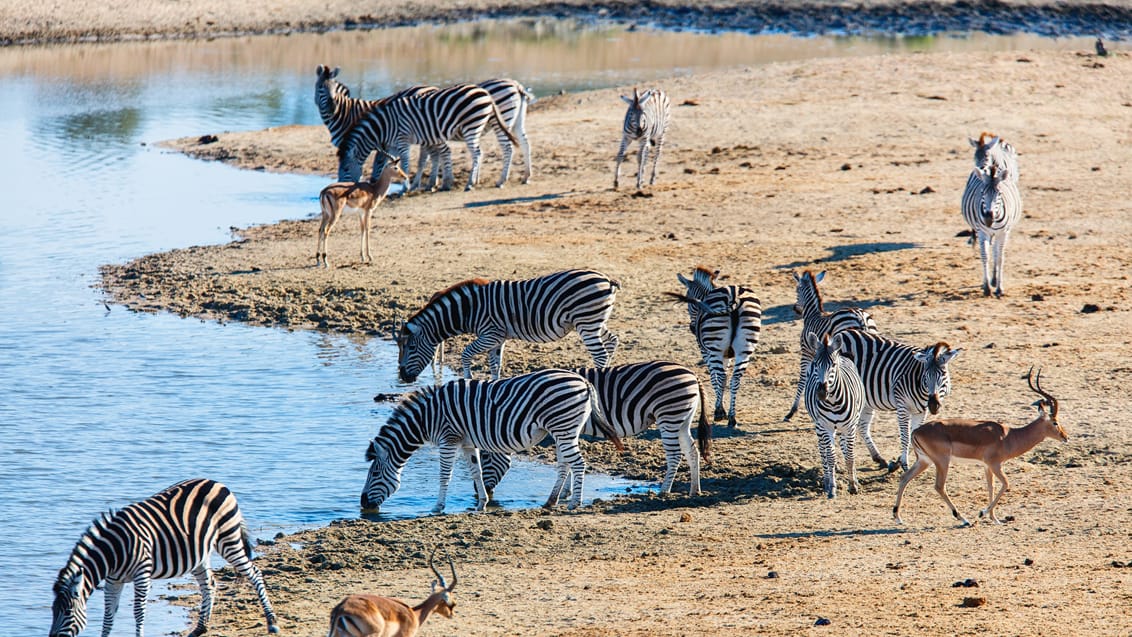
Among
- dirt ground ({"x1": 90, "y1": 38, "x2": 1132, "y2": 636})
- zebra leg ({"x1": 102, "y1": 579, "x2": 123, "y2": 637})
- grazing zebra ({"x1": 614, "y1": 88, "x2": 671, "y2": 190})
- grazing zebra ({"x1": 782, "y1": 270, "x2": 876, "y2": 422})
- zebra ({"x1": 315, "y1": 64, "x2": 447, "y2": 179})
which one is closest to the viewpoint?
zebra leg ({"x1": 102, "y1": 579, "x2": 123, "y2": 637})

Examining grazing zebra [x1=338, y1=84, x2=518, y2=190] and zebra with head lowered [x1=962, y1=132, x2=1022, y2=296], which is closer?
zebra with head lowered [x1=962, y1=132, x2=1022, y2=296]

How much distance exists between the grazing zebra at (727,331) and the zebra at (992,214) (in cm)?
443

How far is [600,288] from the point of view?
14.2 m

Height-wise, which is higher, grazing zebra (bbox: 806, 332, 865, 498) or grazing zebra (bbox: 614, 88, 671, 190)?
grazing zebra (bbox: 614, 88, 671, 190)

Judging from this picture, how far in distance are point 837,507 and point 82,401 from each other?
26.5 ft

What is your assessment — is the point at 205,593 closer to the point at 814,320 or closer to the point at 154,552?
the point at 154,552

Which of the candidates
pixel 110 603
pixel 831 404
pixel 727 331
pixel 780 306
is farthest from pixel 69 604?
pixel 780 306

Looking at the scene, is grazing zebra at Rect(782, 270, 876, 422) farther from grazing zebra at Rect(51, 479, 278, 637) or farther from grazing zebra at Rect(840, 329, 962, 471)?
grazing zebra at Rect(51, 479, 278, 637)

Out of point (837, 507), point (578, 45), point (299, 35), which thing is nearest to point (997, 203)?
point (837, 507)

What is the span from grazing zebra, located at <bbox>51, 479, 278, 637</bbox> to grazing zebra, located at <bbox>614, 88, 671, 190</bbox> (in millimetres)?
13600

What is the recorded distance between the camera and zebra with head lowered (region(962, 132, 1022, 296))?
16578 millimetres

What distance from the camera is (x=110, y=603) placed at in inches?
362

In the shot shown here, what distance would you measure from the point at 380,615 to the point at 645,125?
15.3 metres

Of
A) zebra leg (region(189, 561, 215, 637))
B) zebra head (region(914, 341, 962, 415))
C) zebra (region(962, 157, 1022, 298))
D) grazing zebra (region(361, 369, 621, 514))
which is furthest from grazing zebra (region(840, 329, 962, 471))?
zebra leg (region(189, 561, 215, 637))
